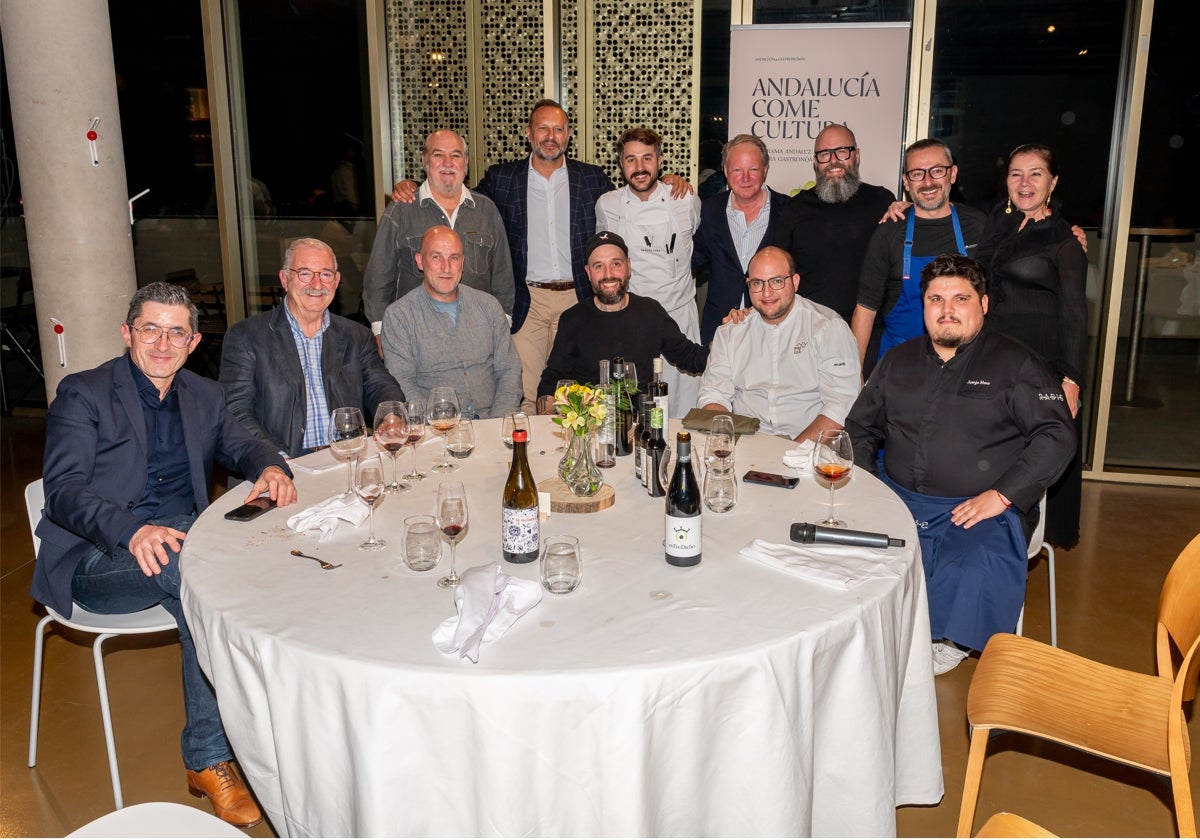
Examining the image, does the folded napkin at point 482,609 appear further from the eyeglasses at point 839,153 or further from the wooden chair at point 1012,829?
the eyeglasses at point 839,153

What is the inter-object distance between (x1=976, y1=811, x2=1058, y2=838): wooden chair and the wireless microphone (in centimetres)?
87

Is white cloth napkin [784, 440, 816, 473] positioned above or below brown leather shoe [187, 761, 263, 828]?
above

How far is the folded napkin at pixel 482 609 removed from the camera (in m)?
1.89

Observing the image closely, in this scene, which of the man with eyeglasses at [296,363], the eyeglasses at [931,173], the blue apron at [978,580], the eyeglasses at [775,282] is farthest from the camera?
the eyeglasses at [931,173]

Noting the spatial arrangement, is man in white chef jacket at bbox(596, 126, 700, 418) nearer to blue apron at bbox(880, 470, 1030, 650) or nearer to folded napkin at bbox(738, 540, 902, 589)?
blue apron at bbox(880, 470, 1030, 650)

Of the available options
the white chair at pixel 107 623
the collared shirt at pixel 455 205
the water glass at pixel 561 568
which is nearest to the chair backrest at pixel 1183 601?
the water glass at pixel 561 568

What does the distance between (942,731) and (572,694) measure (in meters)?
1.92

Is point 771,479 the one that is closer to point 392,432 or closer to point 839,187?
point 392,432

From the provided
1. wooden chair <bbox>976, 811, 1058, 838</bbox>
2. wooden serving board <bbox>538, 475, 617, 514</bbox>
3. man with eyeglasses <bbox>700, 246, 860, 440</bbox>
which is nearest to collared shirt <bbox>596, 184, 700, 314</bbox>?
man with eyeglasses <bbox>700, 246, 860, 440</bbox>

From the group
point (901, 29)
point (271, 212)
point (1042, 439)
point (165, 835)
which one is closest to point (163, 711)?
point (165, 835)

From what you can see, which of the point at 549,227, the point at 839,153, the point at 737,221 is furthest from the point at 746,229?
the point at 549,227

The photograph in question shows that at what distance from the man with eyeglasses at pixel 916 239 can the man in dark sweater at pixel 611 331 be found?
0.84 m

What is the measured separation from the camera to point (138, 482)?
117 inches

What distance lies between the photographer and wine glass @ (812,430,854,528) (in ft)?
8.27
